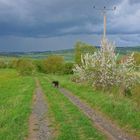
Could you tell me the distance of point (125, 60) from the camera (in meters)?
40.1

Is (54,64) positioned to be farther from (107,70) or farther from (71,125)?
(71,125)

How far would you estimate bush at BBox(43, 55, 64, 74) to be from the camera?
5197 inches

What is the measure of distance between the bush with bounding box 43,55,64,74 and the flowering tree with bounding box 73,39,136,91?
88535 millimetres

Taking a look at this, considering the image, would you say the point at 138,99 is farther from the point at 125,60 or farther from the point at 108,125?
the point at 125,60

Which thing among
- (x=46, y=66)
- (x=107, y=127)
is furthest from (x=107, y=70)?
(x=46, y=66)

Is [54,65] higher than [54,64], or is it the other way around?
[54,64]

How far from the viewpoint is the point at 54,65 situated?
134000 millimetres

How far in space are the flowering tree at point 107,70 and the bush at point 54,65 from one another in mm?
88535

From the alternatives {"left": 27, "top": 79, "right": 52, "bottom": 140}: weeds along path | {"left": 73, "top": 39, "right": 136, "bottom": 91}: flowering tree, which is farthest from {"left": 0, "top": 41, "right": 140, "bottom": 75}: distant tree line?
{"left": 27, "top": 79, "right": 52, "bottom": 140}: weeds along path

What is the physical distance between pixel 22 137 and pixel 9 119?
554cm

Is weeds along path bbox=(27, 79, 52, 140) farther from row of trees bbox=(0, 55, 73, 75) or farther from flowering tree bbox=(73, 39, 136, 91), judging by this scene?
row of trees bbox=(0, 55, 73, 75)

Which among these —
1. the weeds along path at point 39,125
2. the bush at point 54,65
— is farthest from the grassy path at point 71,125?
the bush at point 54,65

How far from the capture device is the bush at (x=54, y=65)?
132000mm

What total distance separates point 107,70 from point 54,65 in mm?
94938
